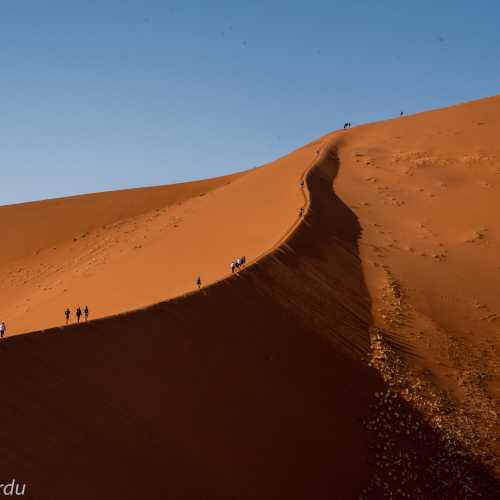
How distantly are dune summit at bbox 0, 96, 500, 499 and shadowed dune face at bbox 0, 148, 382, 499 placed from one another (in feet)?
0.09

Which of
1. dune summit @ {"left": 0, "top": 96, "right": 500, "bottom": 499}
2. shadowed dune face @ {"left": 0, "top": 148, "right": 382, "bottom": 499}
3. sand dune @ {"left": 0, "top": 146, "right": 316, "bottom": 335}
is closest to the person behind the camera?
shadowed dune face @ {"left": 0, "top": 148, "right": 382, "bottom": 499}

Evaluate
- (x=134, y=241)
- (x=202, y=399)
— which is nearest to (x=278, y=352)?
(x=202, y=399)

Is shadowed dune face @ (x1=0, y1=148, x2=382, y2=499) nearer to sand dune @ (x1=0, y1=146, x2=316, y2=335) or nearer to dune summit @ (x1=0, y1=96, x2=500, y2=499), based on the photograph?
dune summit @ (x1=0, y1=96, x2=500, y2=499)

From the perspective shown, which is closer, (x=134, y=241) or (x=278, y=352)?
(x=278, y=352)

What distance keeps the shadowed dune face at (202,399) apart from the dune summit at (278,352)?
28 mm

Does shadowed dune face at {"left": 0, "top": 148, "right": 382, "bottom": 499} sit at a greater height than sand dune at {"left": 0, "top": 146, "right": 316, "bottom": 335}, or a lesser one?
lesser

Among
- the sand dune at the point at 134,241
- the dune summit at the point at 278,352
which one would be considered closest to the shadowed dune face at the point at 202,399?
the dune summit at the point at 278,352

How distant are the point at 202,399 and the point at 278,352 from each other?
299 cm

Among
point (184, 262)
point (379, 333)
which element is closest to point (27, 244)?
point (184, 262)

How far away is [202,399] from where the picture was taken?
40.6 ft

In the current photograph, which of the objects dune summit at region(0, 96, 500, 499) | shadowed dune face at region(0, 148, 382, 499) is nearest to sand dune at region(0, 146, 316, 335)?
dune summit at region(0, 96, 500, 499)

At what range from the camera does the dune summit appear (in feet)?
34.2

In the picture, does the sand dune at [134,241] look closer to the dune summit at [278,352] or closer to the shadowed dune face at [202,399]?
the dune summit at [278,352]

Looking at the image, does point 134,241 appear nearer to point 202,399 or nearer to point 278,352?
point 278,352
